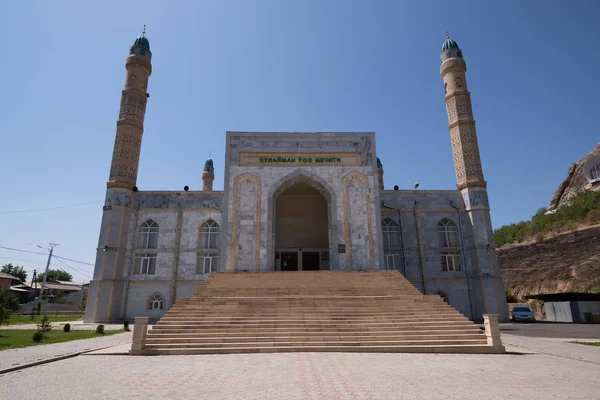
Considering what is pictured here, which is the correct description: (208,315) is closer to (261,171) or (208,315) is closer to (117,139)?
(261,171)

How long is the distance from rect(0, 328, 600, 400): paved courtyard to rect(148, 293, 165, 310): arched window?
14.8 m

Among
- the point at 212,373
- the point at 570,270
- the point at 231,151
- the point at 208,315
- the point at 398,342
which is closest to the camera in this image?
the point at 212,373

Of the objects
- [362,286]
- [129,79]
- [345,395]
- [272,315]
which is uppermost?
[129,79]

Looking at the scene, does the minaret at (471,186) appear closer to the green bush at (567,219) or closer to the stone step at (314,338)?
the stone step at (314,338)

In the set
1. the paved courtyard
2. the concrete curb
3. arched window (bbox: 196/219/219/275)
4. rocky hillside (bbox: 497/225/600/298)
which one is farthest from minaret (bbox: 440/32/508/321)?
the concrete curb

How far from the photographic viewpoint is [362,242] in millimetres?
21531

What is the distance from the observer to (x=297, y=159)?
2317cm

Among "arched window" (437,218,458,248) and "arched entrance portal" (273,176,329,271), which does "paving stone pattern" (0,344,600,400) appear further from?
"arched entrance portal" (273,176,329,271)

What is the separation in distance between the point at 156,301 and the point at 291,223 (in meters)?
10.6

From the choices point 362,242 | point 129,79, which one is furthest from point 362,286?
point 129,79

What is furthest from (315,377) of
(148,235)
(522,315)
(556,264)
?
(556,264)

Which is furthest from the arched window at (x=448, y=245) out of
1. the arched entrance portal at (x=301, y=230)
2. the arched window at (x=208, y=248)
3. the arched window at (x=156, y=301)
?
the arched window at (x=156, y=301)

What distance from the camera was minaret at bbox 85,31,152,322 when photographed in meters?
22.5

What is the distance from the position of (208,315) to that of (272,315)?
2.25m
